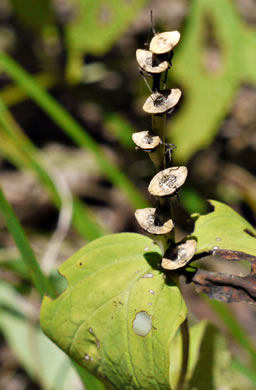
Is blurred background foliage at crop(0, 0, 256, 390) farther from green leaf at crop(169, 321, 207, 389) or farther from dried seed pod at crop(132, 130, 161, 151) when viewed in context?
dried seed pod at crop(132, 130, 161, 151)

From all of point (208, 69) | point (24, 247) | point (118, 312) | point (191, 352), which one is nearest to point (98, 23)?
point (208, 69)

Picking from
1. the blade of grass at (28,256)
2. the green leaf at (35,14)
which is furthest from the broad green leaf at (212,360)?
the green leaf at (35,14)

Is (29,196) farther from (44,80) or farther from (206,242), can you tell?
(206,242)

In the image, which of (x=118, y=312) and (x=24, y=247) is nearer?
(x=118, y=312)

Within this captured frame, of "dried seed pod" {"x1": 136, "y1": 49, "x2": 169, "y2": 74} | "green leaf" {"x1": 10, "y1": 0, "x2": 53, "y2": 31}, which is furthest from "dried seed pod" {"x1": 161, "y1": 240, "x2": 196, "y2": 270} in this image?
"green leaf" {"x1": 10, "y1": 0, "x2": 53, "y2": 31}

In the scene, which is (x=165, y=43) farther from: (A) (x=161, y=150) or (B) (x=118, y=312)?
(B) (x=118, y=312)

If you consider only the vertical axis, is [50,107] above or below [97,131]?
above

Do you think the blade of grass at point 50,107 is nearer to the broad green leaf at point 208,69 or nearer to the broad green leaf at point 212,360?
the broad green leaf at point 208,69
